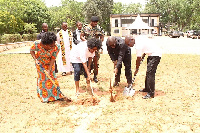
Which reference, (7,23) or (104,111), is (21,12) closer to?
(7,23)

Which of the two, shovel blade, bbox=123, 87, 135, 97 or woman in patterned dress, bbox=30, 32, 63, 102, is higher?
woman in patterned dress, bbox=30, 32, 63, 102

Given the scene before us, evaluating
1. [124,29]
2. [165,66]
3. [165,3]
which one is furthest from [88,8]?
[165,66]

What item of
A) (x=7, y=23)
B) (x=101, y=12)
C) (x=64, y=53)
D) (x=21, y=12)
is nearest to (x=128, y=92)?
(x=64, y=53)

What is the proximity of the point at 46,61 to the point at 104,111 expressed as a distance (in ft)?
6.36

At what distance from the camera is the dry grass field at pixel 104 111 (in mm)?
3916

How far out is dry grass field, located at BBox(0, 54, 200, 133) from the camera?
12.8 feet

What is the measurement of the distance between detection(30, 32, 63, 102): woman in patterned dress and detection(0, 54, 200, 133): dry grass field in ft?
0.85

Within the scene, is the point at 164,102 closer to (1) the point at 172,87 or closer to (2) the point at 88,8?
(1) the point at 172,87

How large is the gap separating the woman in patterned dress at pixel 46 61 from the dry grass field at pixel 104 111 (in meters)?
0.26

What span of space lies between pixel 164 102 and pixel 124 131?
1.89 metres

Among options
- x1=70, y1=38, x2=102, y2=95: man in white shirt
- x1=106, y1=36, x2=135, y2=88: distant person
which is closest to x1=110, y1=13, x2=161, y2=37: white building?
x1=106, y1=36, x2=135, y2=88: distant person

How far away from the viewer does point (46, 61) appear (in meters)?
A: 5.05

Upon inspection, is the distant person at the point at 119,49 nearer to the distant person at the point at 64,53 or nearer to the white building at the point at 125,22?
the distant person at the point at 64,53

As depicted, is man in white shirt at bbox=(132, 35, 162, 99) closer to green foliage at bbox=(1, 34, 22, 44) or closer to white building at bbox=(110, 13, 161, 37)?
green foliage at bbox=(1, 34, 22, 44)
